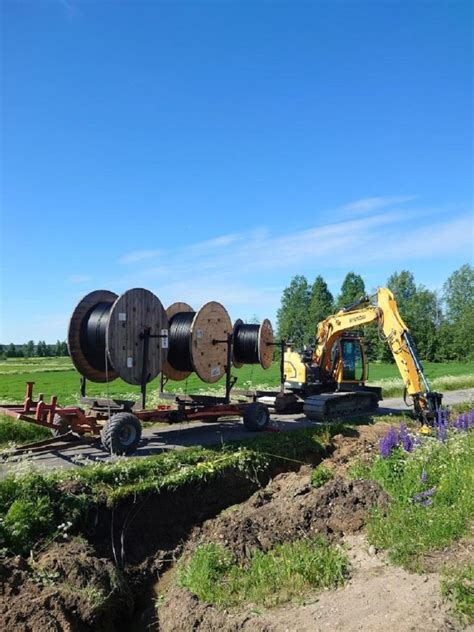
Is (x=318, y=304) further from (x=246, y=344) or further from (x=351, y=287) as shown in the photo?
(x=246, y=344)

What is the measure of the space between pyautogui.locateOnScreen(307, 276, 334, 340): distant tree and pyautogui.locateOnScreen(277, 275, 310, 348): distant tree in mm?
1476

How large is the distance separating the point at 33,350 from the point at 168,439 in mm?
100865

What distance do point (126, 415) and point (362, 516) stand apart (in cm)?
484

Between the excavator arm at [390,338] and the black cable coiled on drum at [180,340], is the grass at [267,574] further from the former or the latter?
the excavator arm at [390,338]

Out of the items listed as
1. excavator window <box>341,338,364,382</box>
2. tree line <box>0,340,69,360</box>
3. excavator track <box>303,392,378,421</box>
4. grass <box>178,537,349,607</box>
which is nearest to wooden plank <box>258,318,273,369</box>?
excavator track <box>303,392,378,421</box>

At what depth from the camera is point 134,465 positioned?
848cm

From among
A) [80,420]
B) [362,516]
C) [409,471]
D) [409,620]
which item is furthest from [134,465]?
[409,620]

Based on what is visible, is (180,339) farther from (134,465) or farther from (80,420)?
(134,465)

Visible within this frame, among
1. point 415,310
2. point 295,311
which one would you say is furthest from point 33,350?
point 415,310

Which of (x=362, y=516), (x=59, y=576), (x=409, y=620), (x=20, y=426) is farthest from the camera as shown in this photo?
(x=20, y=426)

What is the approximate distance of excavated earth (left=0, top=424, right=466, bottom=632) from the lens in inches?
185

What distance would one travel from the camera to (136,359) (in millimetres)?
10867

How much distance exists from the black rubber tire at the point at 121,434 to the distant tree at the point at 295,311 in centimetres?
6958

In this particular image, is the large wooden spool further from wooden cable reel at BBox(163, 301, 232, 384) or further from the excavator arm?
the excavator arm
